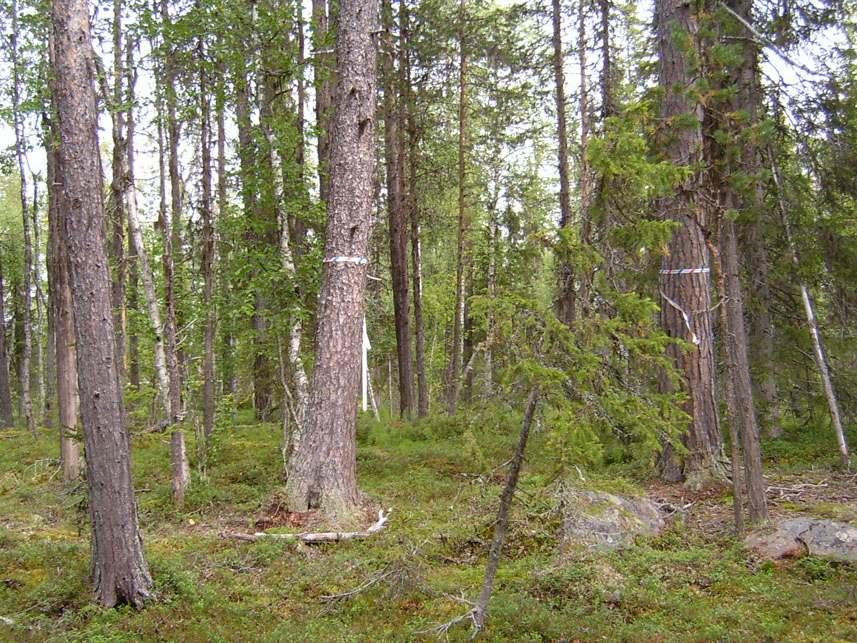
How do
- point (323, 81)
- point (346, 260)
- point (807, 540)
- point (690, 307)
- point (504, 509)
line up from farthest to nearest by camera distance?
point (323, 81)
point (690, 307)
point (346, 260)
point (807, 540)
point (504, 509)

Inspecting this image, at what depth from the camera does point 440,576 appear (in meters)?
5.79

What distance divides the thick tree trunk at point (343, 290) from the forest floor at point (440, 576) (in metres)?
0.54

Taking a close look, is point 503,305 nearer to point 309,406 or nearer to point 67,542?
point 309,406

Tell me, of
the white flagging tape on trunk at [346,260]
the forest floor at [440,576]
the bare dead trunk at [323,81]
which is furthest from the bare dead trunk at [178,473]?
the bare dead trunk at [323,81]

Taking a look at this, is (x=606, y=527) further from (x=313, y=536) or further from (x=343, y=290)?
(x=343, y=290)

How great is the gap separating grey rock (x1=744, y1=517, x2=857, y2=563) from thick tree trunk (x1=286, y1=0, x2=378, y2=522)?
427 centimetres

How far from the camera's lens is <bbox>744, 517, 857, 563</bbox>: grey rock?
212 inches

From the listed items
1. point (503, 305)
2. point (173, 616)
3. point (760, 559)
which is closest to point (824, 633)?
point (760, 559)

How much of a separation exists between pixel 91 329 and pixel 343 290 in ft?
10.1

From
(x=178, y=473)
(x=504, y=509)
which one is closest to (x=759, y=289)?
(x=504, y=509)

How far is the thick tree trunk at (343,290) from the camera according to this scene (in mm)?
7438

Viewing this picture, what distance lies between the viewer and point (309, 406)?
7.57 meters

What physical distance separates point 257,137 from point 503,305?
22.2ft

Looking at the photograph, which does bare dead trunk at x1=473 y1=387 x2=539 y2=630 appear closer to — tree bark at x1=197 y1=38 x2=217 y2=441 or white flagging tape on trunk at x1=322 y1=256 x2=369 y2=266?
white flagging tape on trunk at x1=322 y1=256 x2=369 y2=266
